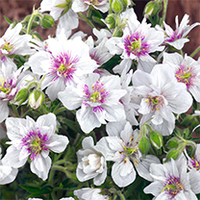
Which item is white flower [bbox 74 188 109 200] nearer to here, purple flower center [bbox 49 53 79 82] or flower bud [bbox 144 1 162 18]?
purple flower center [bbox 49 53 79 82]

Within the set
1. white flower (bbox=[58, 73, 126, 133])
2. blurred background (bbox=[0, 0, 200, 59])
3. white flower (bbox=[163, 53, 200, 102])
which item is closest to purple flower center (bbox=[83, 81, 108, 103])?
white flower (bbox=[58, 73, 126, 133])

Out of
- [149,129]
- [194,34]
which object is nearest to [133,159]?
[149,129]

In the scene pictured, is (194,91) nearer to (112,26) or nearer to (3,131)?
(112,26)

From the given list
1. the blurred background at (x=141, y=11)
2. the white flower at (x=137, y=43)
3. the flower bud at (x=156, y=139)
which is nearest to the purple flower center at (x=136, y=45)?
the white flower at (x=137, y=43)

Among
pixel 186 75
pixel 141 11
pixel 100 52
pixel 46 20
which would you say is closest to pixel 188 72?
pixel 186 75

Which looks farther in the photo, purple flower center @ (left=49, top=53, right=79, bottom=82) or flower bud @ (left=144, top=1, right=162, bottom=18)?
flower bud @ (left=144, top=1, right=162, bottom=18)

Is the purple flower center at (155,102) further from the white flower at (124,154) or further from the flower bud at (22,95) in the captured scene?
the flower bud at (22,95)
